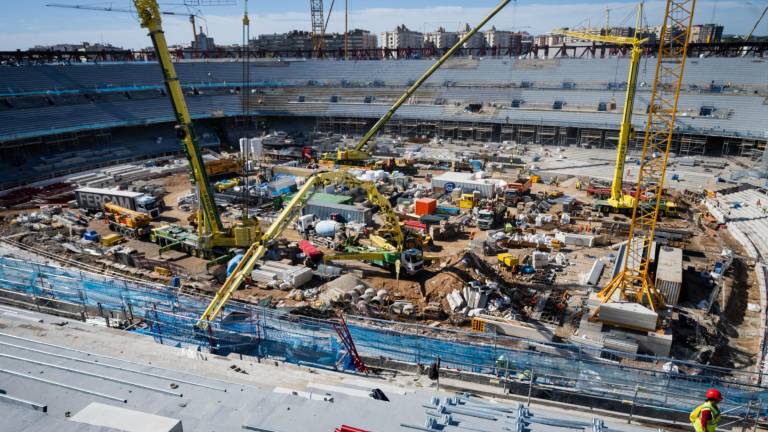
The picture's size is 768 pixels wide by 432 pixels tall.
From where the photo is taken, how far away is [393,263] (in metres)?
20.8

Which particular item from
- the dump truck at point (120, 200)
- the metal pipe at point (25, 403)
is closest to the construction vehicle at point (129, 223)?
the dump truck at point (120, 200)

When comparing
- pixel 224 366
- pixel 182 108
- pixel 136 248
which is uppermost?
pixel 182 108

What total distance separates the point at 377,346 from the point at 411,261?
25.7 feet

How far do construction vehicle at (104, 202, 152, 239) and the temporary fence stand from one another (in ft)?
30.1

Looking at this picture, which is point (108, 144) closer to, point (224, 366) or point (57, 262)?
point (57, 262)

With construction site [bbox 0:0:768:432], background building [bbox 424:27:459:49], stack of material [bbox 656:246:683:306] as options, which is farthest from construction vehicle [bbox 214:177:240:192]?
background building [bbox 424:27:459:49]

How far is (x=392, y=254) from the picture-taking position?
2052 centimetres

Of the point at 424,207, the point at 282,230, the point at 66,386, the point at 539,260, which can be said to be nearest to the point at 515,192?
the point at 424,207

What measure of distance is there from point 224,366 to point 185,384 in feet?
5.36

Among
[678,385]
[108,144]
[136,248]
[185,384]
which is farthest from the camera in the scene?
[108,144]

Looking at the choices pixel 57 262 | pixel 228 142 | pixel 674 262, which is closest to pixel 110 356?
pixel 57 262

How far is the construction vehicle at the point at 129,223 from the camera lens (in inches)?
1006

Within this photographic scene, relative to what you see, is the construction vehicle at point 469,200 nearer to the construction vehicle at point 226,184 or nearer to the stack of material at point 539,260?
the stack of material at point 539,260

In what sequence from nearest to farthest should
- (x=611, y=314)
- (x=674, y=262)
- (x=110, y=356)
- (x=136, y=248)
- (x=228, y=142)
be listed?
1. (x=110, y=356)
2. (x=611, y=314)
3. (x=674, y=262)
4. (x=136, y=248)
5. (x=228, y=142)
